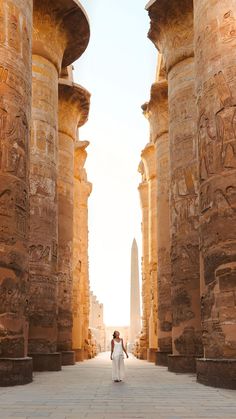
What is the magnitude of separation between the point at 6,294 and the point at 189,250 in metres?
5.28

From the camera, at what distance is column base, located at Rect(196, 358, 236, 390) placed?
730 cm

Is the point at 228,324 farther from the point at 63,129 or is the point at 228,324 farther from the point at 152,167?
the point at 152,167

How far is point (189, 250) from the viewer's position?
40.9ft

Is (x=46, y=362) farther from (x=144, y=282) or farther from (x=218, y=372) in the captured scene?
(x=144, y=282)

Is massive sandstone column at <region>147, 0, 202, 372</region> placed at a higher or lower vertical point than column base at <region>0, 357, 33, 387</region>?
higher

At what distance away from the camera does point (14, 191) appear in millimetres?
8648

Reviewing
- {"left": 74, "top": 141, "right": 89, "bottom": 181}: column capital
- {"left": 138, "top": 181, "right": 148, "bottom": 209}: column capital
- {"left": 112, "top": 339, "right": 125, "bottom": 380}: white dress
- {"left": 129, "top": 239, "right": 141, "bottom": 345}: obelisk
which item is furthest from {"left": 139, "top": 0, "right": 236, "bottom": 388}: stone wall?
{"left": 129, "top": 239, "right": 141, "bottom": 345}: obelisk

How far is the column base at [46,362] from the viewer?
12641 mm

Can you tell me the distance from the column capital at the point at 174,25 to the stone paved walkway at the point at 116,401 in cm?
806

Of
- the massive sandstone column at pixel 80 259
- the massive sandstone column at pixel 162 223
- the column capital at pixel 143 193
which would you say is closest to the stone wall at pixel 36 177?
the massive sandstone column at pixel 80 259

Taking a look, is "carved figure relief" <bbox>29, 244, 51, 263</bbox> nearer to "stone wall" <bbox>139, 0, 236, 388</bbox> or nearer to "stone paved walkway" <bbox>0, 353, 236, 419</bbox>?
"stone wall" <bbox>139, 0, 236, 388</bbox>

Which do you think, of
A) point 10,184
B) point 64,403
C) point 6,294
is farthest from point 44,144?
point 64,403

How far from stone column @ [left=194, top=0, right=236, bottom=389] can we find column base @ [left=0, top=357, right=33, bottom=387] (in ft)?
8.30

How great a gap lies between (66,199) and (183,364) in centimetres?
689
